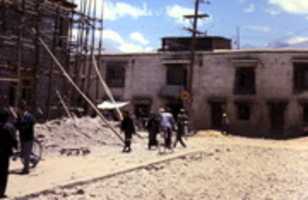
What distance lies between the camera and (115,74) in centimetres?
5103

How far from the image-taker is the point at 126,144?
2534cm

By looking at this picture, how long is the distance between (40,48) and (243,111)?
2043 cm

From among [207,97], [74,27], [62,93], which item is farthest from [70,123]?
[207,97]

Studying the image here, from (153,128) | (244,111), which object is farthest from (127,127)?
(244,111)

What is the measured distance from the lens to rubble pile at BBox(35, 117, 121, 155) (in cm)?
2505

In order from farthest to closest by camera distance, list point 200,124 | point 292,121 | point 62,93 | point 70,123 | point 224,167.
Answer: point 200,124 → point 292,121 → point 62,93 → point 70,123 → point 224,167

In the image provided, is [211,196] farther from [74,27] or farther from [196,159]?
[74,27]

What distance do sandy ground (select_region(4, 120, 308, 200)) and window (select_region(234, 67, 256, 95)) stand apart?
51.2 ft

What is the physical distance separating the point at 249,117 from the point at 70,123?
20.0 meters

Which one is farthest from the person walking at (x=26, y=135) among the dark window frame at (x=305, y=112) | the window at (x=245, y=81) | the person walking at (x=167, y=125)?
the window at (x=245, y=81)

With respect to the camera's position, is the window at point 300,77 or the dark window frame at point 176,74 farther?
the dark window frame at point 176,74

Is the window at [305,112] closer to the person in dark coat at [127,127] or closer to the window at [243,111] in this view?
the window at [243,111]

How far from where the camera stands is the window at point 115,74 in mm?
50656

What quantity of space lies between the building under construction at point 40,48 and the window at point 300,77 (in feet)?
49.2
